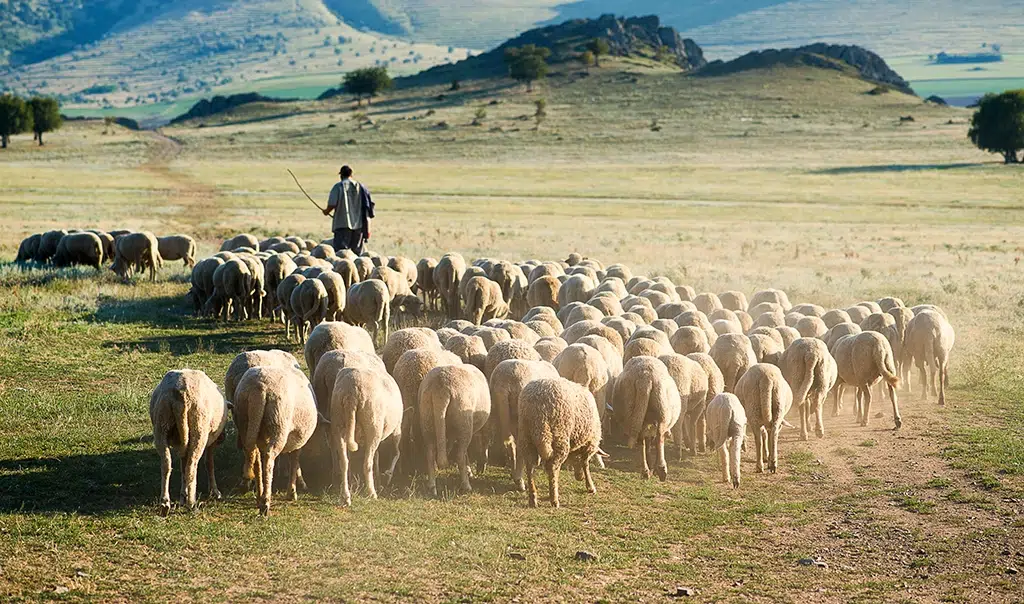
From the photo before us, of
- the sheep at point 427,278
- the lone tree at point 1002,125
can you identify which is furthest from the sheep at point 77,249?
the lone tree at point 1002,125

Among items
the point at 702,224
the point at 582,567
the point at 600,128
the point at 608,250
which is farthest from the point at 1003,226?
the point at 600,128

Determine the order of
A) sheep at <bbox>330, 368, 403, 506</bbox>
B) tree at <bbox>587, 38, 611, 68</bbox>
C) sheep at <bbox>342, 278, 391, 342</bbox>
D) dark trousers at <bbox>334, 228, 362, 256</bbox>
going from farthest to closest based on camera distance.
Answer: tree at <bbox>587, 38, 611, 68</bbox> < dark trousers at <bbox>334, 228, 362, 256</bbox> < sheep at <bbox>342, 278, 391, 342</bbox> < sheep at <bbox>330, 368, 403, 506</bbox>

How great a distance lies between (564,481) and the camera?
36.9ft

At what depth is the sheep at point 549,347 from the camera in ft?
43.2

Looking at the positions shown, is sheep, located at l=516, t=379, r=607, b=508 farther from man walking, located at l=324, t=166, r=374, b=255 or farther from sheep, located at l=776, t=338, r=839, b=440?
man walking, located at l=324, t=166, r=374, b=255

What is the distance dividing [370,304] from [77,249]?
1252cm

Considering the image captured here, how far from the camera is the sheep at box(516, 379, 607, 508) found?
10.2 metres

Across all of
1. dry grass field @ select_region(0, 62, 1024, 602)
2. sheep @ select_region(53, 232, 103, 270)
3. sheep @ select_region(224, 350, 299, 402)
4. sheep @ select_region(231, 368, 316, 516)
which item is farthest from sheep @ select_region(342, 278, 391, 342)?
sheep @ select_region(53, 232, 103, 270)

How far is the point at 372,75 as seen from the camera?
133375 millimetres

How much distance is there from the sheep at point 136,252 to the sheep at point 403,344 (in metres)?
14.3

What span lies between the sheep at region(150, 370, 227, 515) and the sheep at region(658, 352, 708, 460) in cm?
535

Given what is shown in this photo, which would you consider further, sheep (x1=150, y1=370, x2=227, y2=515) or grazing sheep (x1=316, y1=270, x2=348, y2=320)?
grazing sheep (x1=316, y1=270, x2=348, y2=320)

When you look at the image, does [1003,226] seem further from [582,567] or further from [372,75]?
[372,75]

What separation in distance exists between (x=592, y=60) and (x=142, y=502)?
14214 cm
